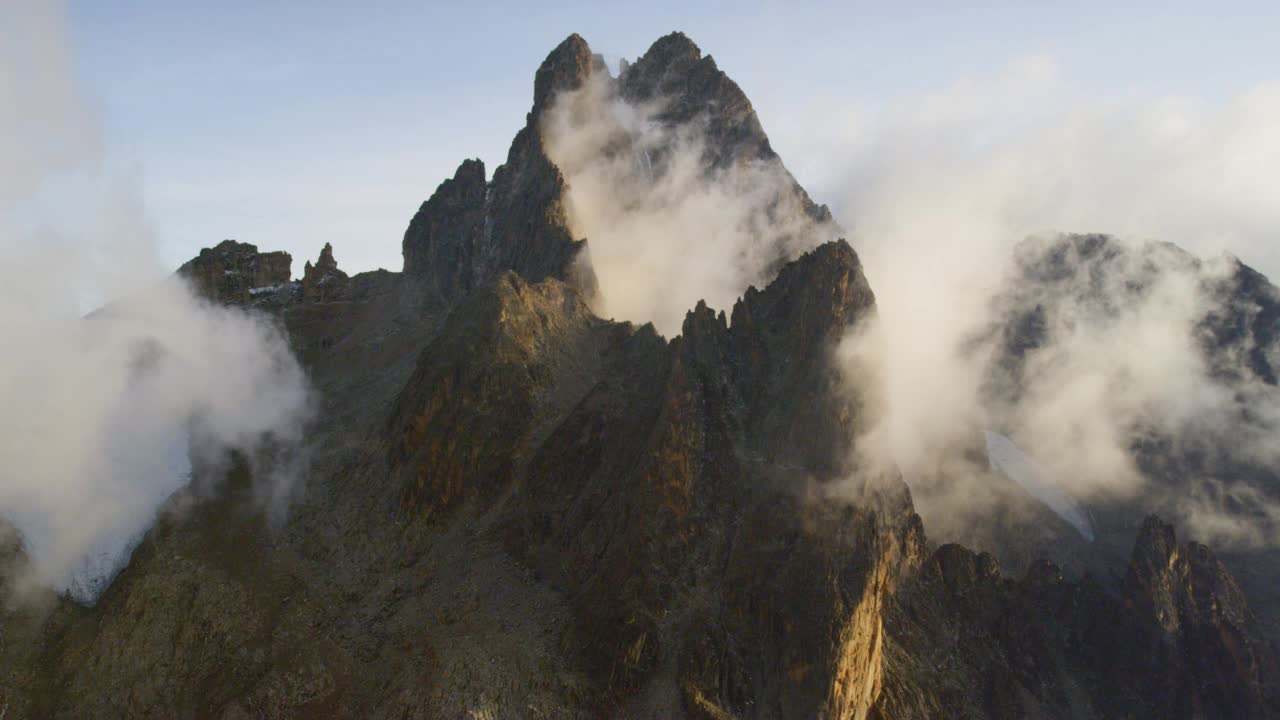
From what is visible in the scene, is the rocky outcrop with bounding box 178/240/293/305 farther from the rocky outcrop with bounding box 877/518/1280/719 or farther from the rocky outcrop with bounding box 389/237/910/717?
the rocky outcrop with bounding box 877/518/1280/719

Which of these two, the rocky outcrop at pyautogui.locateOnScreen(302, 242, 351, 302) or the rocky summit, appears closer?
the rocky summit

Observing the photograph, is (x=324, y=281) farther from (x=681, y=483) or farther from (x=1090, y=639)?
(x=1090, y=639)

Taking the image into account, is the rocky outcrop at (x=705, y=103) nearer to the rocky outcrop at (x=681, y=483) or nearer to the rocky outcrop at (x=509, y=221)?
the rocky outcrop at (x=509, y=221)

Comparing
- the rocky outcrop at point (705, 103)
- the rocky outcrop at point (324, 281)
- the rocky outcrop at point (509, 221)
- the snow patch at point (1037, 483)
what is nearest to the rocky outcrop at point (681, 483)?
the rocky outcrop at point (509, 221)

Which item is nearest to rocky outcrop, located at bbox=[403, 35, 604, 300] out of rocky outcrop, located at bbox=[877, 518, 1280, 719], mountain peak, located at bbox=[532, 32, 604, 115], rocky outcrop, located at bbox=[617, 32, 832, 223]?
mountain peak, located at bbox=[532, 32, 604, 115]

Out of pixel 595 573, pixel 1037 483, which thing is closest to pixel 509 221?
pixel 595 573

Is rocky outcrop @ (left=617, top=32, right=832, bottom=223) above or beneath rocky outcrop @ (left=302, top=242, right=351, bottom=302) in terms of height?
above

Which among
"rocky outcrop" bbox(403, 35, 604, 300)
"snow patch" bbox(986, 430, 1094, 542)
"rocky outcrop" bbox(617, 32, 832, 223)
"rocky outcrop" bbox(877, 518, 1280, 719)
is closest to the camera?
"rocky outcrop" bbox(877, 518, 1280, 719)
